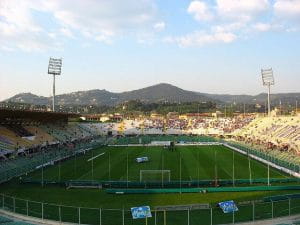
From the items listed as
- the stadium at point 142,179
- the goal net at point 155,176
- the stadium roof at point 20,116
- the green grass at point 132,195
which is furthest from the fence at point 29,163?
the goal net at point 155,176

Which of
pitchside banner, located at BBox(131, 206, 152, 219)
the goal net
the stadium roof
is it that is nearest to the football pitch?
the goal net

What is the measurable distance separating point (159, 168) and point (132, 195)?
625 inches

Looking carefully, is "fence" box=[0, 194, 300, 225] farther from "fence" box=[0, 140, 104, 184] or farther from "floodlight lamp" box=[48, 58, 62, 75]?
"floodlight lamp" box=[48, 58, 62, 75]

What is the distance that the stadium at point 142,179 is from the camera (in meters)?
29.0

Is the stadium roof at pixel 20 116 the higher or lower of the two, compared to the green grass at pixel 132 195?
higher

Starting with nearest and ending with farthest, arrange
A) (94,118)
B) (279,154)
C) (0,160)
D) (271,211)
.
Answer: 1. (271,211)
2. (0,160)
3. (279,154)
4. (94,118)

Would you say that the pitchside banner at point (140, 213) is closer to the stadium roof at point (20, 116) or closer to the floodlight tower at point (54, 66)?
the stadium roof at point (20, 116)

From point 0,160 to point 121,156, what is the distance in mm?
20475

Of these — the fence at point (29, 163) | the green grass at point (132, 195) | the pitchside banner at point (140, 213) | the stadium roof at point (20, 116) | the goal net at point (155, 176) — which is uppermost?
the stadium roof at point (20, 116)

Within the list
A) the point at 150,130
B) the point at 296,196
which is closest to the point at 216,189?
the point at 296,196

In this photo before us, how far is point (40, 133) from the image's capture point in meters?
78.8

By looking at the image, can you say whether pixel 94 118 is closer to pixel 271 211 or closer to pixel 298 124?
pixel 298 124

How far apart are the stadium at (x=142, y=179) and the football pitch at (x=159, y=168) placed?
0.10 meters

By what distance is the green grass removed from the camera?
2878cm
